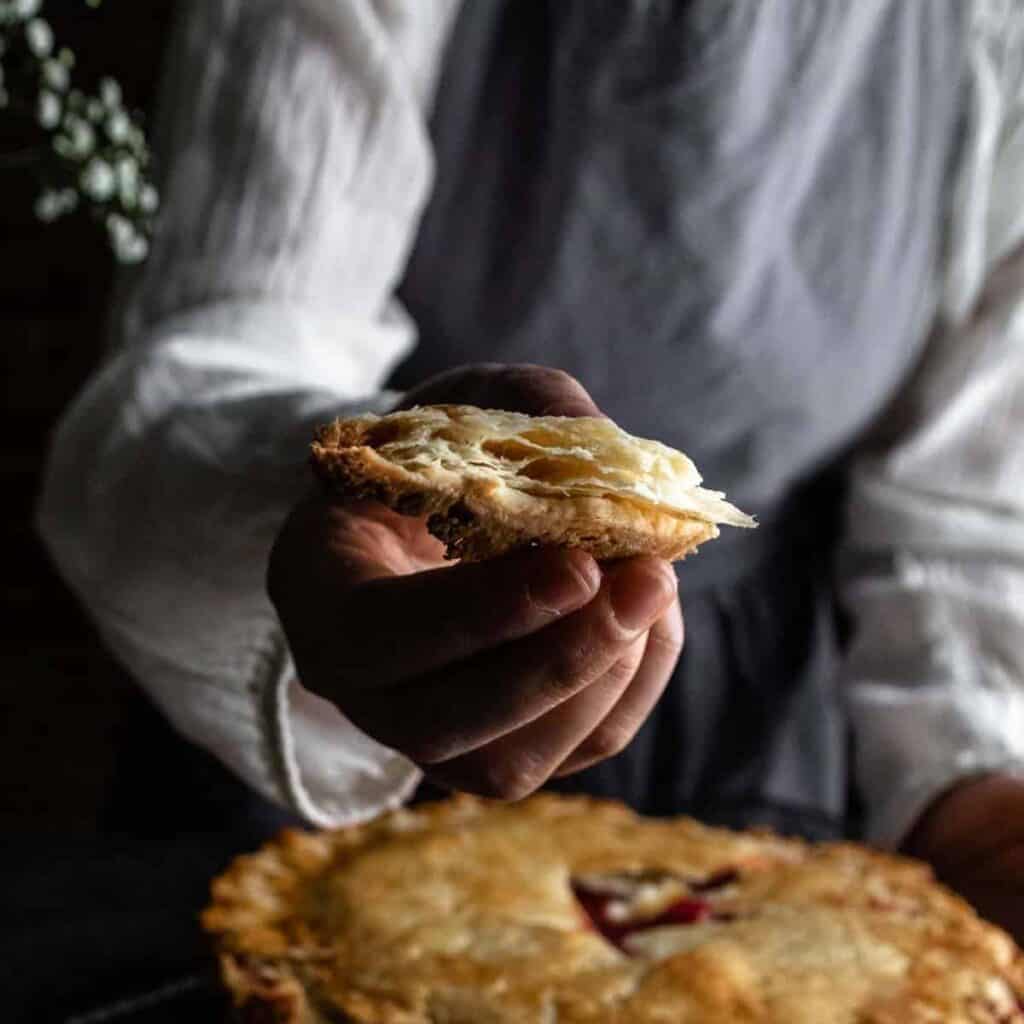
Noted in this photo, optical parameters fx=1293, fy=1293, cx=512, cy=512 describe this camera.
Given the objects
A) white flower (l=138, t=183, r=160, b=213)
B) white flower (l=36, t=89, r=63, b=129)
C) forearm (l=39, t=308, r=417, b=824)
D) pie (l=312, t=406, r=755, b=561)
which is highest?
white flower (l=36, t=89, r=63, b=129)

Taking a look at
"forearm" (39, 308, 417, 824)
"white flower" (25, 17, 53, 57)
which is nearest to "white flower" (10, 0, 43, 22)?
"white flower" (25, 17, 53, 57)

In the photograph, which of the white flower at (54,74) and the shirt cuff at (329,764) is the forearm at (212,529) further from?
the white flower at (54,74)

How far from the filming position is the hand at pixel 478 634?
281 mm

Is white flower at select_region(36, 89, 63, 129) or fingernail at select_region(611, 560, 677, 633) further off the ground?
white flower at select_region(36, 89, 63, 129)

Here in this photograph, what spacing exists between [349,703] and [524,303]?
1.13ft

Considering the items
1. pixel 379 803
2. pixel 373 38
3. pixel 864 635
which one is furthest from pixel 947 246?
pixel 379 803

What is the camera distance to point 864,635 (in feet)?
2.55

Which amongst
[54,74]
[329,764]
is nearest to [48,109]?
[54,74]

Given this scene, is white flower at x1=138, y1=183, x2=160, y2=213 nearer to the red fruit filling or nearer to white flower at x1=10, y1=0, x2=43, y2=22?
white flower at x1=10, y1=0, x2=43, y2=22

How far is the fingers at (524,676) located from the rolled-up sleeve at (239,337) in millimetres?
174

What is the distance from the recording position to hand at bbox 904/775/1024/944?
55 cm

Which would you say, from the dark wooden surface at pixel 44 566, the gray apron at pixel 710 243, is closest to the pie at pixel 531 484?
the gray apron at pixel 710 243

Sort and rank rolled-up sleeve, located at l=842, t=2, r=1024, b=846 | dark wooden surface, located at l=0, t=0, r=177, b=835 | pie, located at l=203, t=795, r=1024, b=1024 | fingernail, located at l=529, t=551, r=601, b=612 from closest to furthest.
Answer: fingernail, located at l=529, t=551, r=601, b=612 → pie, located at l=203, t=795, r=1024, b=1024 → rolled-up sleeve, located at l=842, t=2, r=1024, b=846 → dark wooden surface, located at l=0, t=0, r=177, b=835

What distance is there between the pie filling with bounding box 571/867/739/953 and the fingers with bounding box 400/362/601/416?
0.25 m
